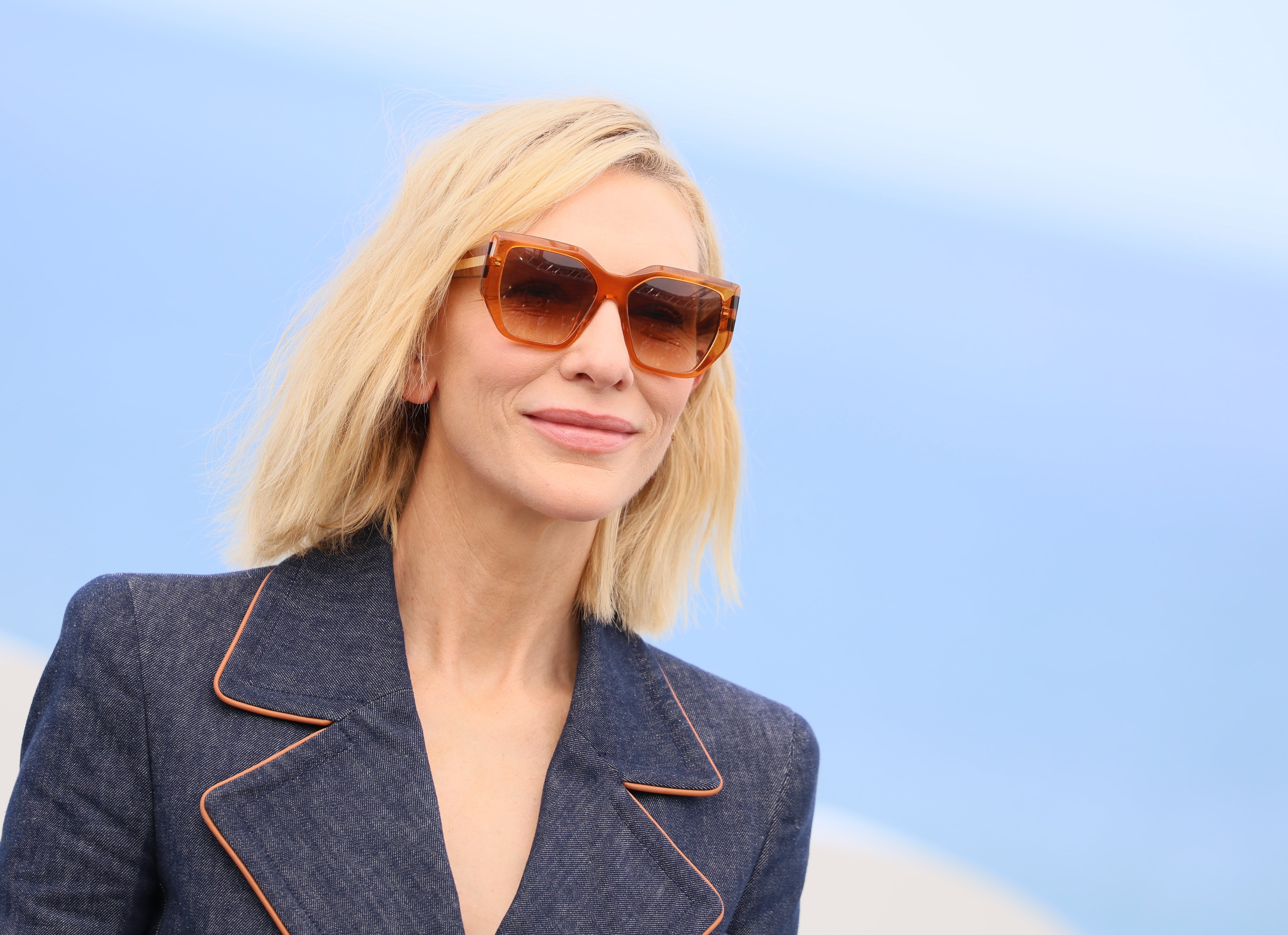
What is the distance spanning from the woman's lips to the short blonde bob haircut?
28 cm

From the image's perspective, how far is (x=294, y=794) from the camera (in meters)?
1.71

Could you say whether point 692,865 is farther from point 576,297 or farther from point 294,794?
point 576,297

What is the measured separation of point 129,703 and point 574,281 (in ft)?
3.02

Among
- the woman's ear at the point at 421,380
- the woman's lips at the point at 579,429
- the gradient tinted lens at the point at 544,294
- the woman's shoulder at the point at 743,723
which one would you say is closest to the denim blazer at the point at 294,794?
the woman's shoulder at the point at 743,723

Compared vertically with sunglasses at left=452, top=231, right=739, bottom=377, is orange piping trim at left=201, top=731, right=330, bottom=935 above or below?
below

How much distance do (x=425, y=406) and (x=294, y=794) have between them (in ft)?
2.48

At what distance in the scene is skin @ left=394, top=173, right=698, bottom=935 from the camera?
1780 millimetres

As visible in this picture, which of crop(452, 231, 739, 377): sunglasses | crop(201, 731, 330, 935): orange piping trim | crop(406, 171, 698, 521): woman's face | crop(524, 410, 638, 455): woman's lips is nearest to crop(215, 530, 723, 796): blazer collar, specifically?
crop(201, 731, 330, 935): orange piping trim

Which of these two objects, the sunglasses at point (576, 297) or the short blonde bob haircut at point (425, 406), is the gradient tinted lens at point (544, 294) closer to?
the sunglasses at point (576, 297)

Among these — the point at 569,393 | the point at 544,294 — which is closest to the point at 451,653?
the point at 569,393

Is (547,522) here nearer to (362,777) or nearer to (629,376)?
(629,376)

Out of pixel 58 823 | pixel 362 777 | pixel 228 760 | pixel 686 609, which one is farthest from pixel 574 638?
pixel 58 823

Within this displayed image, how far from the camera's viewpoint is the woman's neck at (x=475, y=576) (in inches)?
75.6

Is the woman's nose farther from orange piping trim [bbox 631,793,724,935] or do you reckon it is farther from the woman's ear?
orange piping trim [bbox 631,793,724,935]
